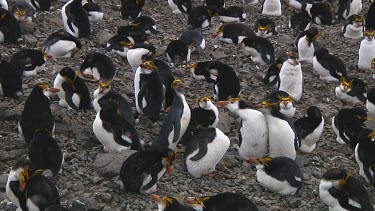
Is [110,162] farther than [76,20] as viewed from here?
No

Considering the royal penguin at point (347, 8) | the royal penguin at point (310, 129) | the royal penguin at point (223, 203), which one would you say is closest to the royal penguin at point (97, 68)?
the royal penguin at point (310, 129)

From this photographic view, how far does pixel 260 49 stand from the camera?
10.0 m

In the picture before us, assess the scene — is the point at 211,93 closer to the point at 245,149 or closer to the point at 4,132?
the point at 245,149

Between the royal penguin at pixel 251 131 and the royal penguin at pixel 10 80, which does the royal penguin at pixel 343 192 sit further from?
the royal penguin at pixel 10 80

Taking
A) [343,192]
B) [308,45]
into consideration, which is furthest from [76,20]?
[343,192]

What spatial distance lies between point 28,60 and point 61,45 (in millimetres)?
872

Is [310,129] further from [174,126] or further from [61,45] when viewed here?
[61,45]

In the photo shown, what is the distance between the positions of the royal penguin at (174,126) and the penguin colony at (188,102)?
1 cm

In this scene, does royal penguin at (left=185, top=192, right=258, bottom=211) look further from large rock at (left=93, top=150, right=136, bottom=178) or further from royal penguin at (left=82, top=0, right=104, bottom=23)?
royal penguin at (left=82, top=0, right=104, bottom=23)

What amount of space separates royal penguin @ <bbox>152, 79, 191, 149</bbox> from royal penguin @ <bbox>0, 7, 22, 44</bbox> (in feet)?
11.6

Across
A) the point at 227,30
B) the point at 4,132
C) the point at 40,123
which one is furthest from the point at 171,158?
the point at 227,30

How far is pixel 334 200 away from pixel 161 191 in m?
1.67

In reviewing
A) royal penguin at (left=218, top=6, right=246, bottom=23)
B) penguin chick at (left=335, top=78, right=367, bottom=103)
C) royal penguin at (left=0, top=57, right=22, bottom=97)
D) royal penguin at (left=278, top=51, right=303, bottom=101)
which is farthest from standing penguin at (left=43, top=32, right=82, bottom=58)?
penguin chick at (left=335, top=78, right=367, bottom=103)

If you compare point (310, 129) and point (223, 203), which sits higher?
point (223, 203)
